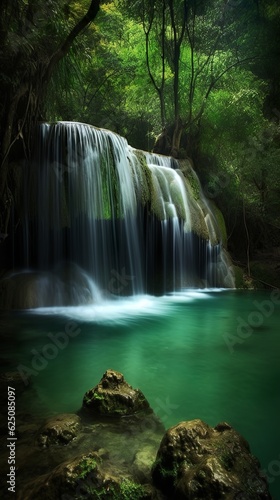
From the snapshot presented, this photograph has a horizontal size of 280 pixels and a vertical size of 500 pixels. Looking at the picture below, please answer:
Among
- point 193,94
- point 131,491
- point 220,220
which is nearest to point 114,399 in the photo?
point 131,491

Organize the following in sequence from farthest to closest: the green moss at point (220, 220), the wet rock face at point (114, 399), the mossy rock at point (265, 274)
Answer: the green moss at point (220, 220) < the mossy rock at point (265, 274) < the wet rock face at point (114, 399)

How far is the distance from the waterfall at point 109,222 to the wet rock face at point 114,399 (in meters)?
5.72

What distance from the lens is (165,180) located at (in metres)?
13.2

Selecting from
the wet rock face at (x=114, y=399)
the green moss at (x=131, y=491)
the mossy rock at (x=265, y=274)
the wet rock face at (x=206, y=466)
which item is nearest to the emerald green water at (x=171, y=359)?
the wet rock face at (x=114, y=399)

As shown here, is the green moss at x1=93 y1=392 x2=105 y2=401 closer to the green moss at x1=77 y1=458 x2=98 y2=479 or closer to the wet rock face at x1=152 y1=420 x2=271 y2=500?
the wet rock face at x1=152 y1=420 x2=271 y2=500

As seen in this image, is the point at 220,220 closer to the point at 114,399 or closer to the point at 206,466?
the point at 114,399

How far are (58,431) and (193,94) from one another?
54.3ft

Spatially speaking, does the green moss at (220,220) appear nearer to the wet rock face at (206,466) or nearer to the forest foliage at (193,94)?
the forest foliage at (193,94)

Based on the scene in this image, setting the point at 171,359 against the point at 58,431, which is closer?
the point at 58,431

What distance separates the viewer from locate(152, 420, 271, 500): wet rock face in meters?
2.21

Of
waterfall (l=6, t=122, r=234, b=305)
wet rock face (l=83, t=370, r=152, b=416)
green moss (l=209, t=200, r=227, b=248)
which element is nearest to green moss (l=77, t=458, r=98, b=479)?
wet rock face (l=83, t=370, r=152, b=416)

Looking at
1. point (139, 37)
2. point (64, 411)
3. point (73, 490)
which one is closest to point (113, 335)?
point (64, 411)

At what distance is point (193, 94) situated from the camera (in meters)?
16.8

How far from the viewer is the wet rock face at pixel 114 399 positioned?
350cm
